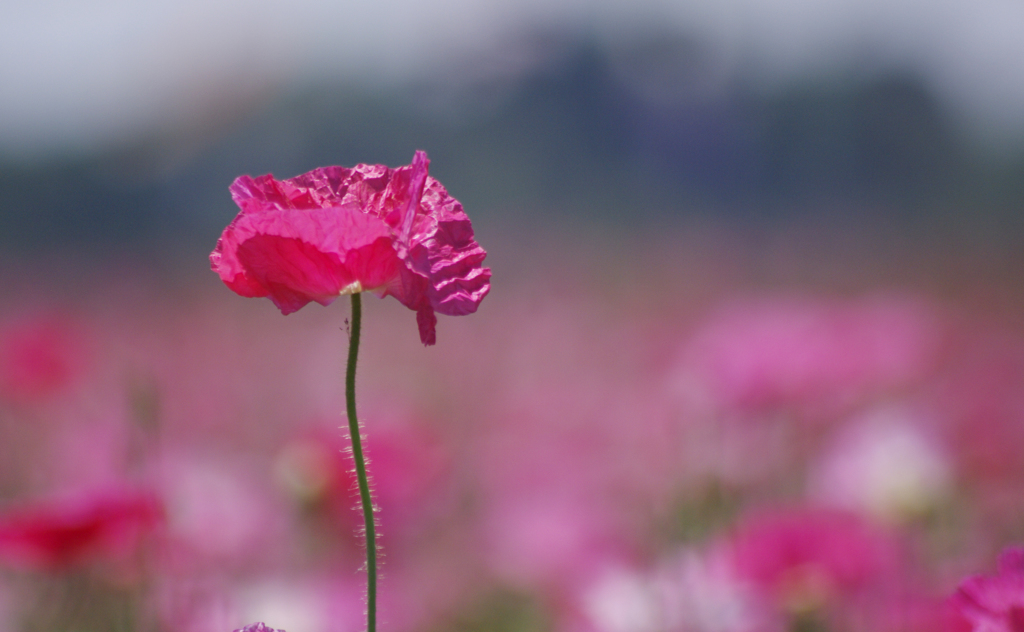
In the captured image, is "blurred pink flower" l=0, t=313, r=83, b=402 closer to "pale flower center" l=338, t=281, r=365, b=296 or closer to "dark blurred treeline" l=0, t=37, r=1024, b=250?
"pale flower center" l=338, t=281, r=365, b=296

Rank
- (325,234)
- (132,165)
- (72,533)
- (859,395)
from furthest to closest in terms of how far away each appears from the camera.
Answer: (132,165) → (859,395) → (72,533) → (325,234)

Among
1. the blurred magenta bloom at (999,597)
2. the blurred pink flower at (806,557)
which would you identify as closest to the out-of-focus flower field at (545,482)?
the blurred pink flower at (806,557)

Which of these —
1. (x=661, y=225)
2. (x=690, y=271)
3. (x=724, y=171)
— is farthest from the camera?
(x=724, y=171)

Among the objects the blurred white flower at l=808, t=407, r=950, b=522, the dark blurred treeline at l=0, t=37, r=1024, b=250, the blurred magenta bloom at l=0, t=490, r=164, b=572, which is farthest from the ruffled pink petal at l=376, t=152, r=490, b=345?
the dark blurred treeline at l=0, t=37, r=1024, b=250

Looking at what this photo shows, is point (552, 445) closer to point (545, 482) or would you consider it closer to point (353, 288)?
point (545, 482)

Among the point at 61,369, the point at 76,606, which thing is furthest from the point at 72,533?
the point at 61,369

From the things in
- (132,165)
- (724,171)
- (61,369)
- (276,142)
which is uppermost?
(724,171)

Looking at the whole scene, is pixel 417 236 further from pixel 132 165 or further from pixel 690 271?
pixel 132 165
